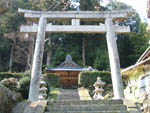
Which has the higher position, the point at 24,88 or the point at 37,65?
the point at 37,65

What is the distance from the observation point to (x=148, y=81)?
698cm

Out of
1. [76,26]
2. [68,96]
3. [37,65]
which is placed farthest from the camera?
[68,96]

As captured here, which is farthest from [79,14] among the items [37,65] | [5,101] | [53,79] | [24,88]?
[53,79]

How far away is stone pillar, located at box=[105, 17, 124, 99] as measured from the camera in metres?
7.36

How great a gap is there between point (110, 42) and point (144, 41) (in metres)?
18.5

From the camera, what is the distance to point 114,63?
7.88 metres

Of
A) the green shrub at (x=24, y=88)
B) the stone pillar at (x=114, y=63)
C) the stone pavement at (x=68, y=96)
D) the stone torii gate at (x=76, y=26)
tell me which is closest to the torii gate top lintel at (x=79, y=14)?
the stone torii gate at (x=76, y=26)

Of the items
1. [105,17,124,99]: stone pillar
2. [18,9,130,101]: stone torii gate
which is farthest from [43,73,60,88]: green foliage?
[105,17,124,99]: stone pillar

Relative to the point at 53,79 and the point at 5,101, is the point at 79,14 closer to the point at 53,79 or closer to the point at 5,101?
the point at 5,101

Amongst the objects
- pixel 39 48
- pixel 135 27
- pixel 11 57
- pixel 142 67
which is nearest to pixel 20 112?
pixel 39 48

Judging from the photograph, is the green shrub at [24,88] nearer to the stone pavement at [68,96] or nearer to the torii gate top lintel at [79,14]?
the stone pavement at [68,96]

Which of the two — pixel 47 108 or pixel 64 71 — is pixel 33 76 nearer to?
pixel 47 108

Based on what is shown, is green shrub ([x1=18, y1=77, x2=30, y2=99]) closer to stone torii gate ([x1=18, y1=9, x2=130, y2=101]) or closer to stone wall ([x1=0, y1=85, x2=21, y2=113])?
stone torii gate ([x1=18, y1=9, x2=130, y2=101])

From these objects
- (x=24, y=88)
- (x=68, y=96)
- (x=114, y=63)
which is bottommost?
(x=68, y=96)
